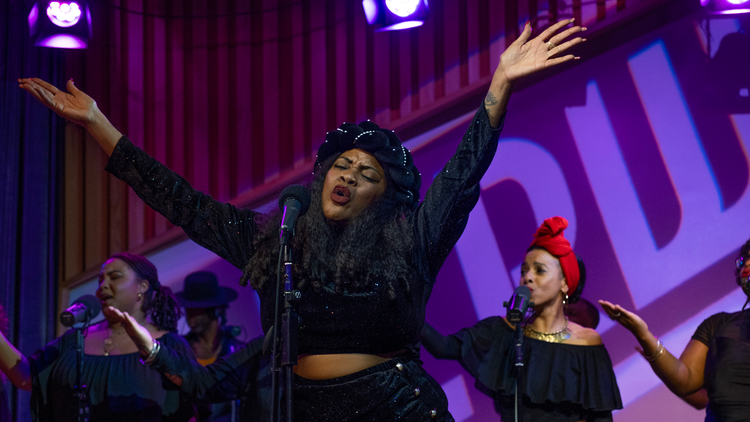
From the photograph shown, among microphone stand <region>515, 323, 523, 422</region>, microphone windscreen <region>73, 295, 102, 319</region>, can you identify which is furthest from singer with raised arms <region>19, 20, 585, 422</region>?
microphone windscreen <region>73, 295, 102, 319</region>

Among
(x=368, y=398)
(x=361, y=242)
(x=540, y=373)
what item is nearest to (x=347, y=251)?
(x=361, y=242)

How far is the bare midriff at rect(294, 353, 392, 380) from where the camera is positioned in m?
2.09

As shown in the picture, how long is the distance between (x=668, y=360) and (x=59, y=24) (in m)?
4.44

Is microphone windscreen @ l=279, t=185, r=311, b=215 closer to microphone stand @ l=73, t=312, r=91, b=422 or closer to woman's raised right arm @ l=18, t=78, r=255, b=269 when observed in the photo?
woman's raised right arm @ l=18, t=78, r=255, b=269

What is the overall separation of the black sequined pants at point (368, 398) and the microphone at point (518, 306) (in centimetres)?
152

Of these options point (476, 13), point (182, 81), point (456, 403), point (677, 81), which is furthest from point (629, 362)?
point (182, 81)

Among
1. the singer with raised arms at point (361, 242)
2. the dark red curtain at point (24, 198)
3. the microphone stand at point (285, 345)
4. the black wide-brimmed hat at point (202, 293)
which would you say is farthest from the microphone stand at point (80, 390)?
the microphone stand at point (285, 345)

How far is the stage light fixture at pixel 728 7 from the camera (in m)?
4.44

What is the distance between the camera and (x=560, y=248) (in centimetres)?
414

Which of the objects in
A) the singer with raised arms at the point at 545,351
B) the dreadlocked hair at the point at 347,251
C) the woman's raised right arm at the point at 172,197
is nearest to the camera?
the dreadlocked hair at the point at 347,251

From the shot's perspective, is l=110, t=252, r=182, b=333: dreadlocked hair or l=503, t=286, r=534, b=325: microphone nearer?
l=503, t=286, r=534, b=325: microphone

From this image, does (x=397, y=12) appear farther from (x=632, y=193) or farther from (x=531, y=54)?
(x=531, y=54)

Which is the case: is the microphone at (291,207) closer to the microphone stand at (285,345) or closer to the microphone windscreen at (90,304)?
the microphone stand at (285,345)

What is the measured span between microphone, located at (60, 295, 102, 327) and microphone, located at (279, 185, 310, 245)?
2.23 meters
